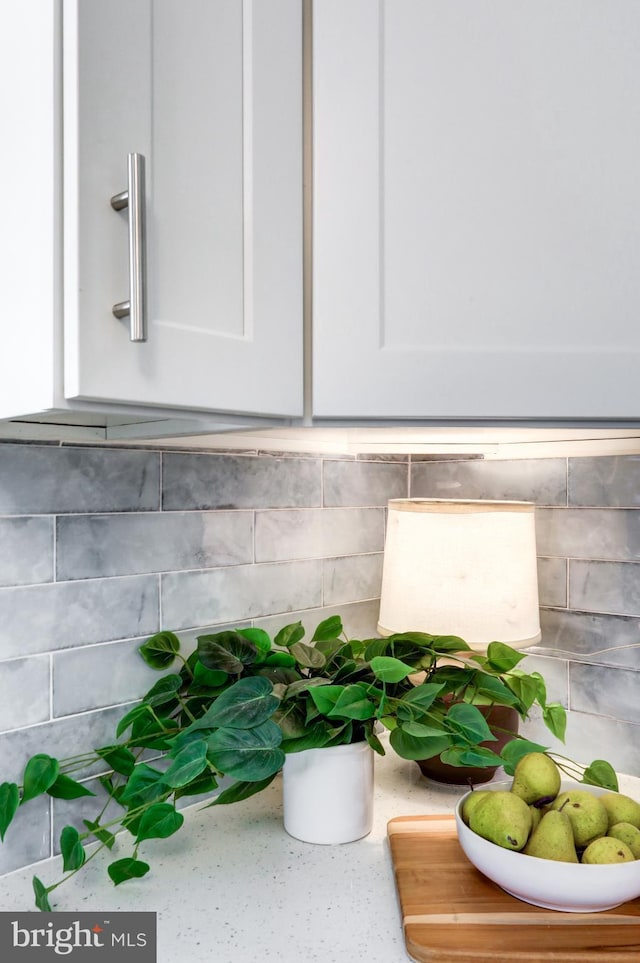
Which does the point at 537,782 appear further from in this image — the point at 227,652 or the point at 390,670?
the point at 227,652

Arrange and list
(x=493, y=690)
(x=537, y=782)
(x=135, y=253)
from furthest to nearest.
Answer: (x=493, y=690)
(x=537, y=782)
(x=135, y=253)

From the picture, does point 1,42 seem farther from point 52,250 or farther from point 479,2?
point 479,2

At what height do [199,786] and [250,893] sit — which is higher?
[199,786]

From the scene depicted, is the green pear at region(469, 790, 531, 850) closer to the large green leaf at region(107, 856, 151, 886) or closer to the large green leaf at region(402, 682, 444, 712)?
the large green leaf at region(402, 682, 444, 712)

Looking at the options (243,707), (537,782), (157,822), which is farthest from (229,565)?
(537,782)

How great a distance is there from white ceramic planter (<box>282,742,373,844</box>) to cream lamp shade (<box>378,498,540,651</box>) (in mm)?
285

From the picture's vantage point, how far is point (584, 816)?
2.88 feet

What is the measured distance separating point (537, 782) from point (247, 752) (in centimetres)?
36

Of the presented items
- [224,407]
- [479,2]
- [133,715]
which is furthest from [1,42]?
[133,715]

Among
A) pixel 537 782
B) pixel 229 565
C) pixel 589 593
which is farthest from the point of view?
pixel 589 593

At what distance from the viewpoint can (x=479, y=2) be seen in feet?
2.96

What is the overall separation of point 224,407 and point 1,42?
406mm

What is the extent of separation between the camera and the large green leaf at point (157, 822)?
83 cm

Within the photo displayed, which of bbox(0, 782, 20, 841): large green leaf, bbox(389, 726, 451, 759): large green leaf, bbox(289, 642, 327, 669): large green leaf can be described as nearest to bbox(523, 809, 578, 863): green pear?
bbox(389, 726, 451, 759): large green leaf
